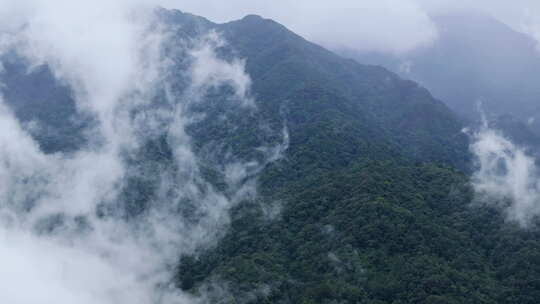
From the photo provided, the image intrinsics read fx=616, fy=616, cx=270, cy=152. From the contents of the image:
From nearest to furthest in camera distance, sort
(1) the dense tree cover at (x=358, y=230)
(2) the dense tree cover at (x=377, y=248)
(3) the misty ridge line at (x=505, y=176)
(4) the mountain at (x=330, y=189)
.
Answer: (2) the dense tree cover at (x=377, y=248) < (1) the dense tree cover at (x=358, y=230) < (4) the mountain at (x=330, y=189) < (3) the misty ridge line at (x=505, y=176)

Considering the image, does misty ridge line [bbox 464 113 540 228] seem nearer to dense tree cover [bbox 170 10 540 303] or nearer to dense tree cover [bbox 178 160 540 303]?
dense tree cover [bbox 170 10 540 303]

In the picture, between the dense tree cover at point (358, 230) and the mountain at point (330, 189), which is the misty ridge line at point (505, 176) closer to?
the dense tree cover at point (358, 230)

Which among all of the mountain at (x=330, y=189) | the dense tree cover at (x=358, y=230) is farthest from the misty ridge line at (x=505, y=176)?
the mountain at (x=330, y=189)

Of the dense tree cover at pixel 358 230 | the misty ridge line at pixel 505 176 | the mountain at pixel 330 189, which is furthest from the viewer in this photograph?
the misty ridge line at pixel 505 176

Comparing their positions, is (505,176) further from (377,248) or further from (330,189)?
(377,248)

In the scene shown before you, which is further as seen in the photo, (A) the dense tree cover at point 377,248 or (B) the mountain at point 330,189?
(B) the mountain at point 330,189

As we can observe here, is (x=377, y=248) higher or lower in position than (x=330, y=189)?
lower

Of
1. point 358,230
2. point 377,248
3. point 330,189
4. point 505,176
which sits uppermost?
point 505,176

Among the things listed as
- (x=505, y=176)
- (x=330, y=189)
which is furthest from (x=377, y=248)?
(x=505, y=176)

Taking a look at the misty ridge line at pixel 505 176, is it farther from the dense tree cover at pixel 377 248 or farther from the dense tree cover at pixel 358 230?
the dense tree cover at pixel 377 248
